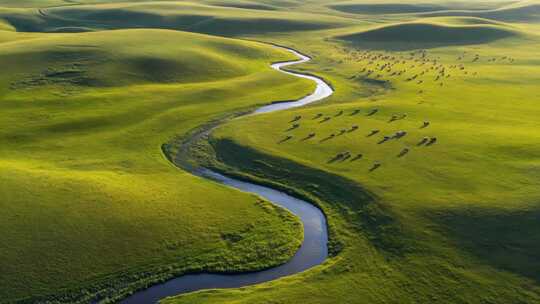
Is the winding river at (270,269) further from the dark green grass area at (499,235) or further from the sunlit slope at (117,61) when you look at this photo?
the sunlit slope at (117,61)

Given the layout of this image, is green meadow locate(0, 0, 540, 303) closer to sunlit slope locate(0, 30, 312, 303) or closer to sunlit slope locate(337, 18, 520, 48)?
sunlit slope locate(0, 30, 312, 303)

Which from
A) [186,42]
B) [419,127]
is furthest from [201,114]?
[186,42]

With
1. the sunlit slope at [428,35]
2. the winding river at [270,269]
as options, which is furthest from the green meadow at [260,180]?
the sunlit slope at [428,35]

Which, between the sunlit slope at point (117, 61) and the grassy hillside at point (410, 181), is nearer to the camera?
the grassy hillside at point (410, 181)

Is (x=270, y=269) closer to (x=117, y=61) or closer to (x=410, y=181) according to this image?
(x=410, y=181)

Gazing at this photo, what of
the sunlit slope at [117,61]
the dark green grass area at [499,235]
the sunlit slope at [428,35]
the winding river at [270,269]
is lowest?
the winding river at [270,269]

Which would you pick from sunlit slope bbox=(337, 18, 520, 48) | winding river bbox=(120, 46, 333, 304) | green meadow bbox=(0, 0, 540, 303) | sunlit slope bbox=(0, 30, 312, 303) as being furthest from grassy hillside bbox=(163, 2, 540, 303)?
sunlit slope bbox=(337, 18, 520, 48)

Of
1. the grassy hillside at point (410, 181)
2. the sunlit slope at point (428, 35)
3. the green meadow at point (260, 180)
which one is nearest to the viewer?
the grassy hillside at point (410, 181)
